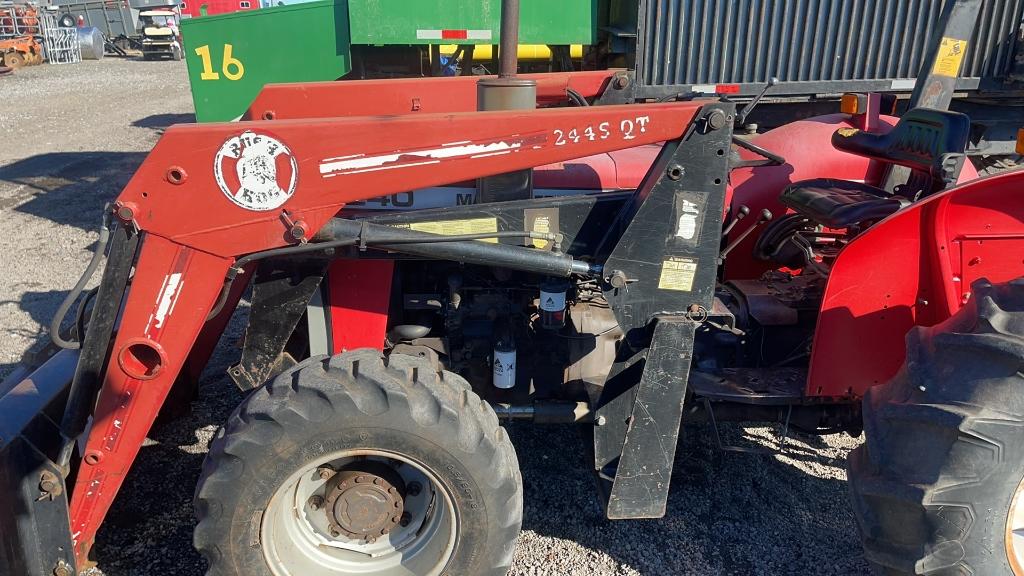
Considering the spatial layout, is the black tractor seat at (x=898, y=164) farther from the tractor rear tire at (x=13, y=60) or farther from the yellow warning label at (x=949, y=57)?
the tractor rear tire at (x=13, y=60)

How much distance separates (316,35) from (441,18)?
127 cm

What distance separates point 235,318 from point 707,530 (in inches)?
138

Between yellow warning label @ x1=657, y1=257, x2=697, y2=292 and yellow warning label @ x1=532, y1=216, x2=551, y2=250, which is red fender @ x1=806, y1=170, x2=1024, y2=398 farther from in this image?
yellow warning label @ x1=532, y1=216, x2=551, y2=250

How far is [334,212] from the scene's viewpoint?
2219mm

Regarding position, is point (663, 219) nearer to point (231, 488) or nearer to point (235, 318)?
point (231, 488)

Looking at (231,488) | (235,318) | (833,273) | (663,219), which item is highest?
(663,219)

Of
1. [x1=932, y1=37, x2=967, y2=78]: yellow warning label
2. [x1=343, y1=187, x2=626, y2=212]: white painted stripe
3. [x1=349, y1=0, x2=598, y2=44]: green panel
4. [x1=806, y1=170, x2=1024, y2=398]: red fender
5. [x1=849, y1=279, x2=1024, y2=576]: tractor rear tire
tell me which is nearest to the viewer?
[x1=849, y1=279, x2=1024, y2=576]: tractor rear tire

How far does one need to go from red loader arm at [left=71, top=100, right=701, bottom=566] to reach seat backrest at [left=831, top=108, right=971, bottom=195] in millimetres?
1031

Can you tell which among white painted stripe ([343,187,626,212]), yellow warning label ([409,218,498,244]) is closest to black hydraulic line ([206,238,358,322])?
yellow warning label ([409,218,498,244])

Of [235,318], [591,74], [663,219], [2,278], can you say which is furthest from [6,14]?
[663,219]

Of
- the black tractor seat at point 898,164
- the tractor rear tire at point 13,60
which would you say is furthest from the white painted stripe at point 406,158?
the tractor rear tire at point 13,60

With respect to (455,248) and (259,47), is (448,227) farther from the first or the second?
(259,47)

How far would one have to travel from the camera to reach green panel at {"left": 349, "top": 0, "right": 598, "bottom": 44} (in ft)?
23.9

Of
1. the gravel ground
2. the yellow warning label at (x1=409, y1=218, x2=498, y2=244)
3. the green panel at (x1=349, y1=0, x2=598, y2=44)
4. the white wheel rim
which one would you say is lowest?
the gravel ground
